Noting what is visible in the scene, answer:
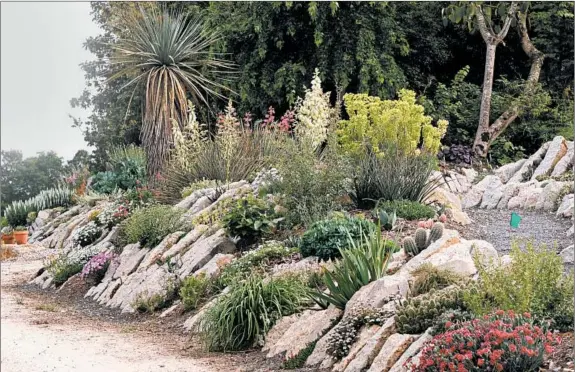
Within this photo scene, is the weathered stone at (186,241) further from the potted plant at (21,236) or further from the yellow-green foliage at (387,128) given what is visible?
the potted plant at (21,236)

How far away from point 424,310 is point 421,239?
1.76 meters

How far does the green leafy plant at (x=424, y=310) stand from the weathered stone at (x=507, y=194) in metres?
5.88

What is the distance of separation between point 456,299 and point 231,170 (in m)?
7.18

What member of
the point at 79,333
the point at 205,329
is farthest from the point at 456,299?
the point at 79,333

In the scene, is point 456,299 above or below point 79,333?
above

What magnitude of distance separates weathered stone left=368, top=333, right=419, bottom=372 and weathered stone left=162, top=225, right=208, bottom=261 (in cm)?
489

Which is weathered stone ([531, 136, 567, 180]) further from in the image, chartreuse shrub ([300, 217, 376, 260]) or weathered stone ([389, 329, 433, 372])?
weathered stone ([389, 329, 433, 372])

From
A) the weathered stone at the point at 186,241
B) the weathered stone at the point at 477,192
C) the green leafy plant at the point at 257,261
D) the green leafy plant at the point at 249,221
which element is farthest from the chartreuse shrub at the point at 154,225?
the weathered stone at the point at 477,192

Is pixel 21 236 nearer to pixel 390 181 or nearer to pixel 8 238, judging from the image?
pixel 8 238

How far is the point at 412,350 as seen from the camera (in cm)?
500

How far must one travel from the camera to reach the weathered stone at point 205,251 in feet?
29.6

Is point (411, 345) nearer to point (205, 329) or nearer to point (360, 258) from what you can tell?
point (360, 258)

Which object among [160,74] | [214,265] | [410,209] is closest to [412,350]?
[214,265]

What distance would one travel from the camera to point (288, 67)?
15539 millimetres
